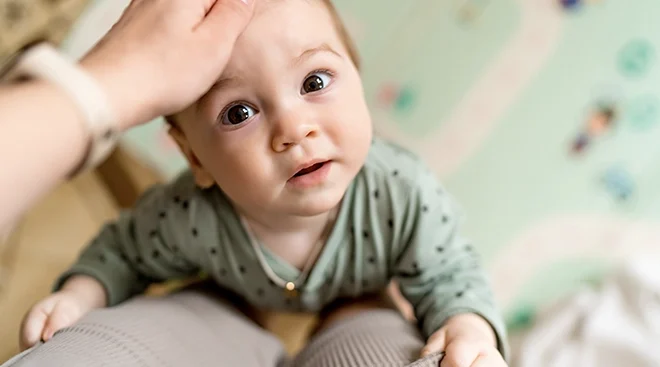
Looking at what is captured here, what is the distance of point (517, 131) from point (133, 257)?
535mm

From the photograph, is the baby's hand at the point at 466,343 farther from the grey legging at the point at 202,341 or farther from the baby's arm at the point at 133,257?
the baby's arm at the point at 133,257

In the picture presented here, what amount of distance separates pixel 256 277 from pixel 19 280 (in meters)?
0.45

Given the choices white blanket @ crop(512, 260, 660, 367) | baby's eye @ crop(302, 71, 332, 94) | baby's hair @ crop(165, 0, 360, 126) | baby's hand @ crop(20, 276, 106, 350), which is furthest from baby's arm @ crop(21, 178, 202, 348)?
white blanket @ crop(512, 260, 660, 367)

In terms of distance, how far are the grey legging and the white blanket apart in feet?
0.65

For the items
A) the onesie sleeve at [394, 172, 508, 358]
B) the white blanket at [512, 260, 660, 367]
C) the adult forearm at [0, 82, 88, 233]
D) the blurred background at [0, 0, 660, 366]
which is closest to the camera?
the adult forearm at [0, 82, 88, 233]

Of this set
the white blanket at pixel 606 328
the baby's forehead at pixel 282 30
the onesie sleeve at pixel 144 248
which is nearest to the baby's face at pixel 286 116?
the baby's forehead at pixel 282 30

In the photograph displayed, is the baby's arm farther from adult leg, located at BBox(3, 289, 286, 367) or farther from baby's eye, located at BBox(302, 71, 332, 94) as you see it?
baby's eye, located at BBox(302, 71, 332, 94)

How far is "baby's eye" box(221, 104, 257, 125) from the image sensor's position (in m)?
0.57

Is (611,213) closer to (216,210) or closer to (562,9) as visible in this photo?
(562,9)

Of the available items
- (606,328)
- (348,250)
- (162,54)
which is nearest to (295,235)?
(348,250)

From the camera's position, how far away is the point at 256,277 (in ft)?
2.37

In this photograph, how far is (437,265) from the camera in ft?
2.29

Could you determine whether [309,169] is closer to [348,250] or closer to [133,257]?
[348,250]

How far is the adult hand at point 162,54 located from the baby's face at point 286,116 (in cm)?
4
